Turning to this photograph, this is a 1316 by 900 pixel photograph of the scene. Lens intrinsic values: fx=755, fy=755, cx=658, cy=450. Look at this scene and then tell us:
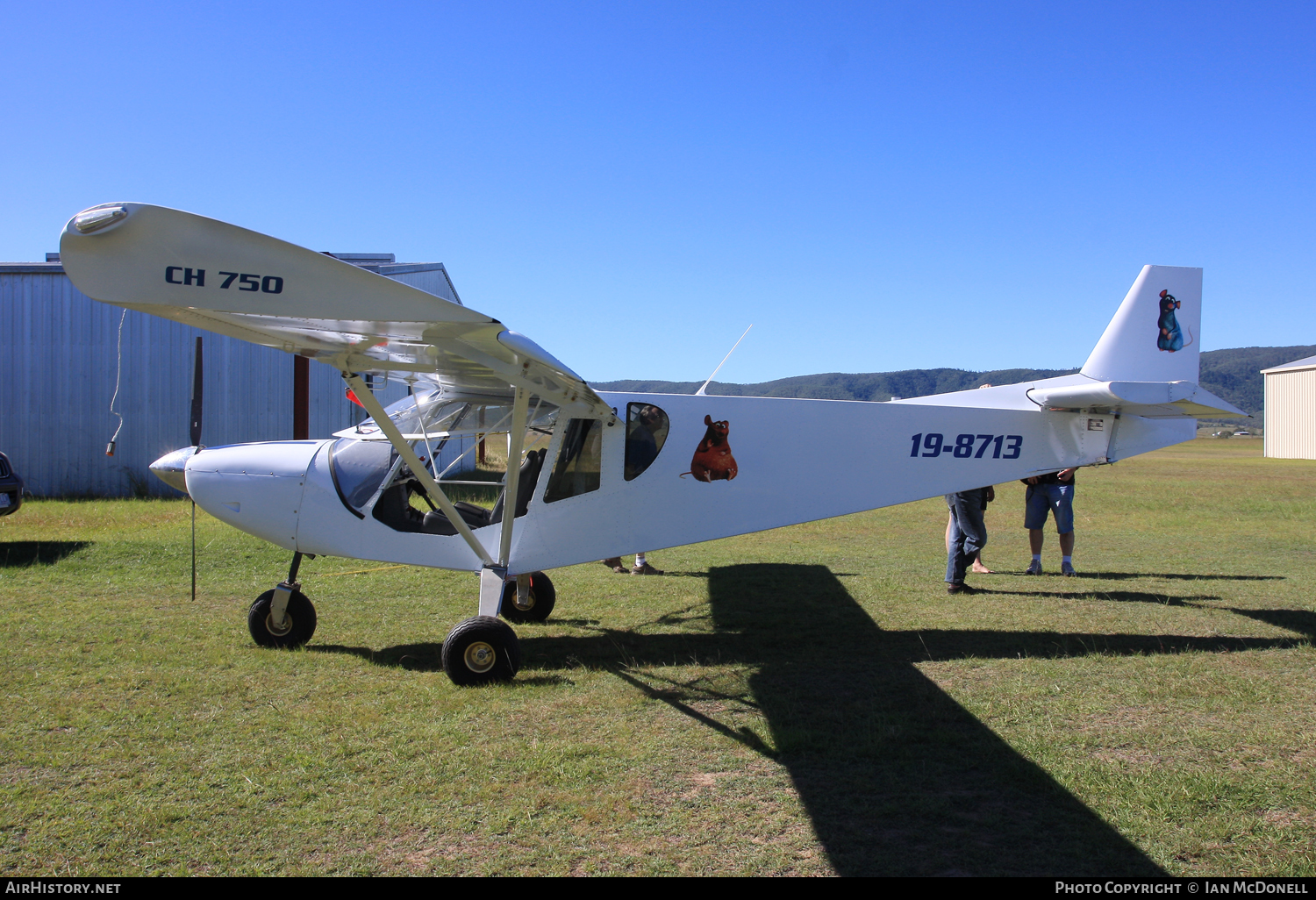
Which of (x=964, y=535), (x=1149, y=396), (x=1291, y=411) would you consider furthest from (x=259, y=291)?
(x=1291, y=411)

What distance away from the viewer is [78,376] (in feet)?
58.7

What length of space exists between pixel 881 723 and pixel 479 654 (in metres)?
2.64

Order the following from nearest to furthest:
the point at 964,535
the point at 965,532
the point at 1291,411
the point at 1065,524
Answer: the point at 965,532, the point at 964,535, the point at 1065,524, the point at 1291,411

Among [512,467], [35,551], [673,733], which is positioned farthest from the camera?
[35,551]

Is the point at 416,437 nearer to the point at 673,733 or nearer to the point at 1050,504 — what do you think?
the point at 673,733

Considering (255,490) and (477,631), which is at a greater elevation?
(255,490)

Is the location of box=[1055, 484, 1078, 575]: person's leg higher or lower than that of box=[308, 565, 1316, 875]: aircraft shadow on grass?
higher

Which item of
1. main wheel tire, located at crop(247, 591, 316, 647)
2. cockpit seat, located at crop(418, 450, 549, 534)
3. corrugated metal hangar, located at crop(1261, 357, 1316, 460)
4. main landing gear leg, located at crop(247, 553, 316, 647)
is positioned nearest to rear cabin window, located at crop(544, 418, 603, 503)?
cockpit seat, located at crop(418, 450, 549, 534)

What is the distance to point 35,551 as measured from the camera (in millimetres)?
9773

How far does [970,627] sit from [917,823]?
12.9ft

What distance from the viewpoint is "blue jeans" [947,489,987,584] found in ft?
26.2

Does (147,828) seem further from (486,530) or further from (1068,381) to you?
(1068,381)

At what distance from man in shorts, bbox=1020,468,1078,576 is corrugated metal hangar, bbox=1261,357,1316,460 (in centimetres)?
5299

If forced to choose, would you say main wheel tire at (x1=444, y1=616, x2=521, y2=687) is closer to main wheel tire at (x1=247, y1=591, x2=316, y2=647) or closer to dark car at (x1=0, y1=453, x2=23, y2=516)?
main wheel tire at (x1=247, y1=591, x2=316, y2=647)
